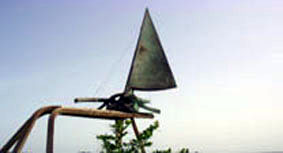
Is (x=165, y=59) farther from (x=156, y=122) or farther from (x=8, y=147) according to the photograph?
(x=8, y=147)

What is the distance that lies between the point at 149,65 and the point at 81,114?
378cm

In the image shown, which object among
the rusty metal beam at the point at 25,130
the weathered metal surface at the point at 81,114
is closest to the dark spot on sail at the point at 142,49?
the weathered metal surface at the point at 81,114

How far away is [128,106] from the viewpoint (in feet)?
34.1

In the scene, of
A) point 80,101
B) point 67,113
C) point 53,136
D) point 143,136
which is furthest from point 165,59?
point 53,136

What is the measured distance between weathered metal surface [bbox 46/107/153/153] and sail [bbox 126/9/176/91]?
1.05 m

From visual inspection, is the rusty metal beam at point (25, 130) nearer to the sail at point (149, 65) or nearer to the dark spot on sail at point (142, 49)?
the sail at point (149, 65)

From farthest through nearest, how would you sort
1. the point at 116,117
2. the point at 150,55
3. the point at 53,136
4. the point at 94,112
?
the point at 150,55, the point at 116,117, the point at 94,112, the point at 53,136

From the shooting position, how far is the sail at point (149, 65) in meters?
11.3

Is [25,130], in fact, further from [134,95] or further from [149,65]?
[149,65]

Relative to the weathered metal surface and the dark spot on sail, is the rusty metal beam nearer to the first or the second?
the weathered metal surface

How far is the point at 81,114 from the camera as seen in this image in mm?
8961

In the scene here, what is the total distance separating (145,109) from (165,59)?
2226mm

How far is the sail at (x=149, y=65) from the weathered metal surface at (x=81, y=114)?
1.05 meters

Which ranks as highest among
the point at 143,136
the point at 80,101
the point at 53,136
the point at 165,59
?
the point at 165,59
